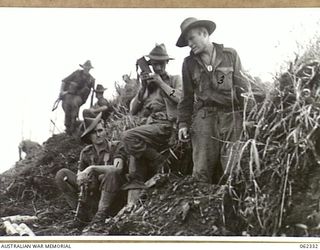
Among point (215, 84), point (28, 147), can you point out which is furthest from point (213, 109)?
point (28, 147)

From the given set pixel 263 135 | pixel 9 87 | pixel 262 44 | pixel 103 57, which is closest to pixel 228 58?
pixel 262 44

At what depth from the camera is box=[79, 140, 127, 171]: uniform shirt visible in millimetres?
4832

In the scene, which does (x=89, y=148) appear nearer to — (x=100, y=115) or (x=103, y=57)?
(x=100, y=115)

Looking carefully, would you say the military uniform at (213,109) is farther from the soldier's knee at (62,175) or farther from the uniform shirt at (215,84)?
the soldier's knee at (62,175)

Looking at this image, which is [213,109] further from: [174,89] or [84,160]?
[84,160]

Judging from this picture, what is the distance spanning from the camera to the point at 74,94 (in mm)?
4902

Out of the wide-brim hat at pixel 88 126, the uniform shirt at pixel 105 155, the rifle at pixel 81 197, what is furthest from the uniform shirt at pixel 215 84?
the rifle at pixel 81 197

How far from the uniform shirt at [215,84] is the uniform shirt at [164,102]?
0.05m

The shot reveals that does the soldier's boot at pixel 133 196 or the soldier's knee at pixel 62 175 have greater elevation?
the soldier's knee at pixel 62 175

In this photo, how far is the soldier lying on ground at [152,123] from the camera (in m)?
4.80

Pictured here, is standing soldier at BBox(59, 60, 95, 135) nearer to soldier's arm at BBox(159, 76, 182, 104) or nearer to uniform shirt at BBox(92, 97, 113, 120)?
uniform shirt at BBox(92, 97, 113, 120)

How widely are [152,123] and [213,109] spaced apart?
0.45 meters

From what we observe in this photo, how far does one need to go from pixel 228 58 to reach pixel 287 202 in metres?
1.10

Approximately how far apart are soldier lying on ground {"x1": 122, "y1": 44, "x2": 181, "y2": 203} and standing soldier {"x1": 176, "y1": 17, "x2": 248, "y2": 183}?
9cm
